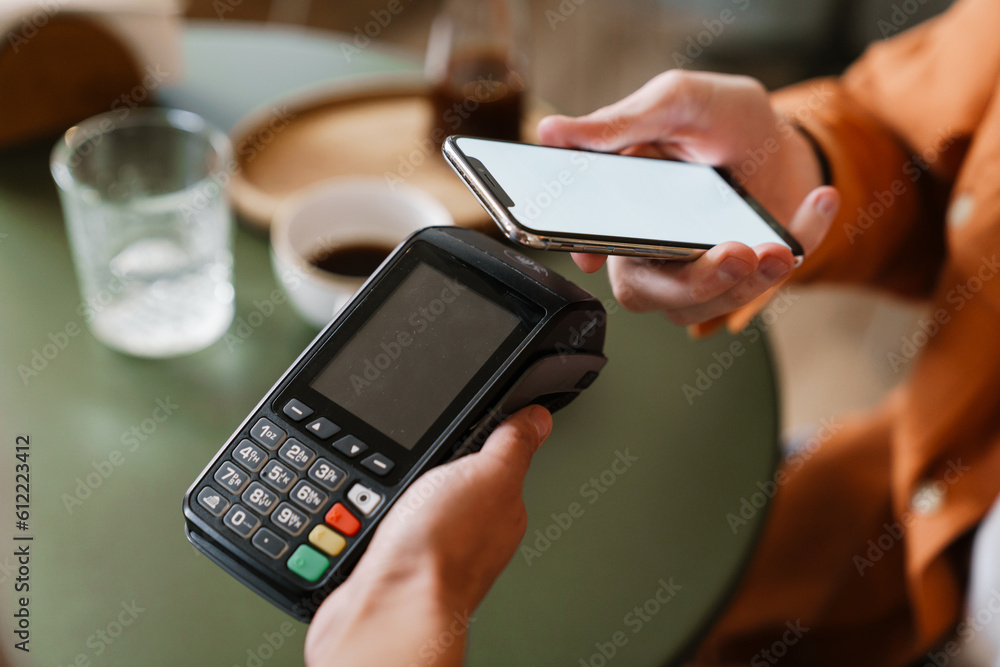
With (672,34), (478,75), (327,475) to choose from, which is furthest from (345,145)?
(672,34)

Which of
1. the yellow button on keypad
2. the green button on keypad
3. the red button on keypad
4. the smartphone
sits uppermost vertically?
the smartphone

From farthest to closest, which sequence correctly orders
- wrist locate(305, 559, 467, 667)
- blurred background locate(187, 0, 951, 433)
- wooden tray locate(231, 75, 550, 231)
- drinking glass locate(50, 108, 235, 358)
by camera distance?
blurred background locate(187, 0, 951, 433)
wooden tray locate(231, 75, 550, 231)
drinking glass locate(50, 108, 235, 358)
wrist locate(305, 559, 467, 667)

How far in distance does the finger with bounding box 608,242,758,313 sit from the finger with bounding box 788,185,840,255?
9 cm

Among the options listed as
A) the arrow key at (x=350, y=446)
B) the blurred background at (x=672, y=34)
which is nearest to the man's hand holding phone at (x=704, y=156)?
the arrow key at (x=350, y=446)

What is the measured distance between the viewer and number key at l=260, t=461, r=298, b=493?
355 millimetres

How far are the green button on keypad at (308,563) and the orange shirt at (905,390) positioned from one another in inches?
12.9

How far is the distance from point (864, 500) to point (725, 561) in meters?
0.31

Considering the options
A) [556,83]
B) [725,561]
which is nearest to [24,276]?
[725,561]

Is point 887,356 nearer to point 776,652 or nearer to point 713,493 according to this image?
point 776,652

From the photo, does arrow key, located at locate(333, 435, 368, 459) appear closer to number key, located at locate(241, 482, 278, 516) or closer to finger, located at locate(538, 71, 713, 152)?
number key, located at locate(241, 482, 278, 516)

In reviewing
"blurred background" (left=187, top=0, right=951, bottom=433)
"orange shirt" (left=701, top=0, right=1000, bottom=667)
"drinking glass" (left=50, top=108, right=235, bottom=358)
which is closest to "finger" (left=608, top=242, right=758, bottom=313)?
"orange shirt" (left=701, top=0, right=1000, bottom=667)

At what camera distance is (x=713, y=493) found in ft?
1.66

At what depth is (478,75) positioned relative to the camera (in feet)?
2.31

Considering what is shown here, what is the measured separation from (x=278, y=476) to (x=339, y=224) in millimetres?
252
